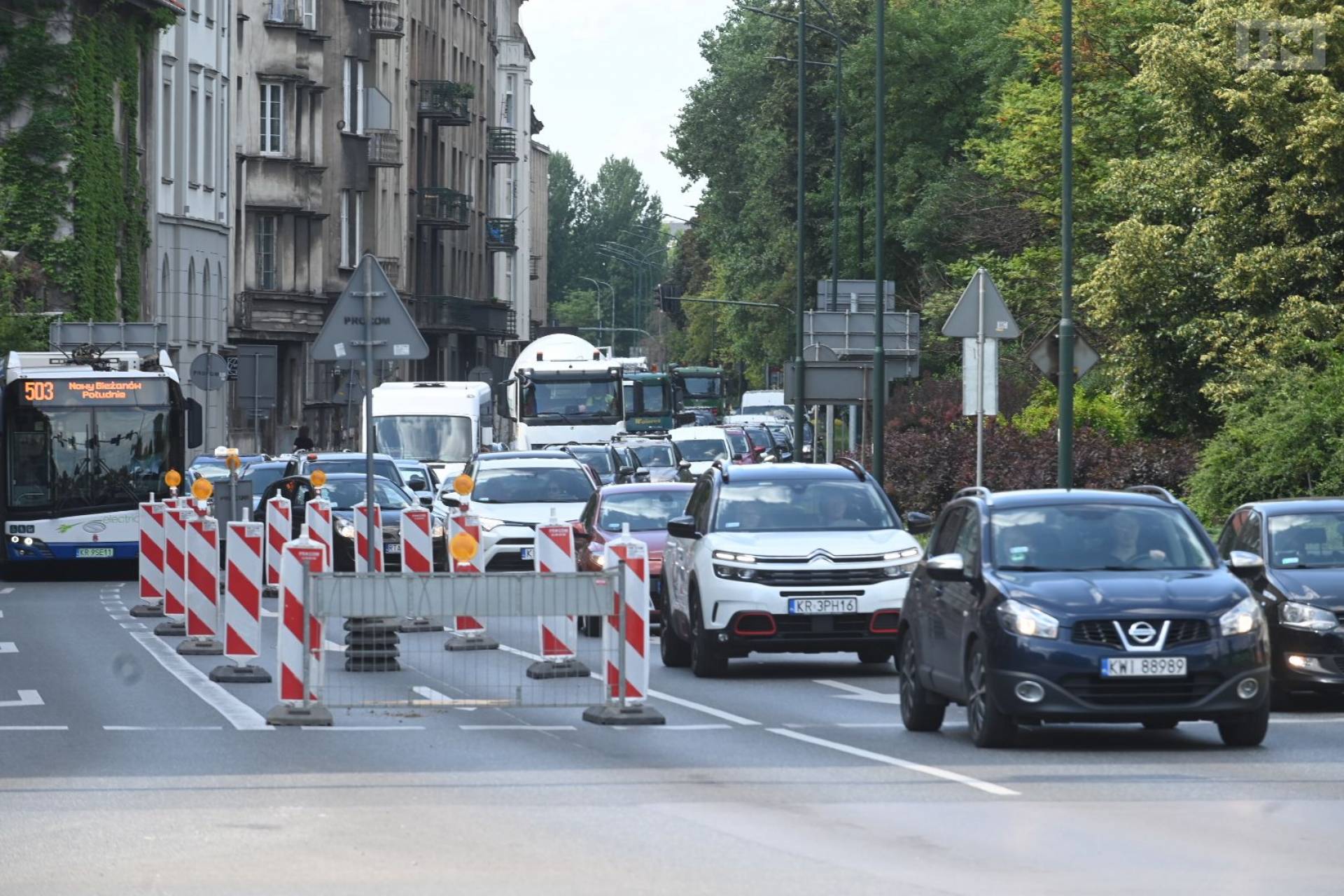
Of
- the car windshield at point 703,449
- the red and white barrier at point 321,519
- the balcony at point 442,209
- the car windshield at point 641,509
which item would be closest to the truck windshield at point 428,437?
the car windshield at point 703,449

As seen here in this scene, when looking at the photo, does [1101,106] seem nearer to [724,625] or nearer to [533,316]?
[724,625]

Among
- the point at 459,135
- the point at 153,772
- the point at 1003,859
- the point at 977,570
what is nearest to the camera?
the point at 1003,859

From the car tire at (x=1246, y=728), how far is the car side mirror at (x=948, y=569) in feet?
5.52

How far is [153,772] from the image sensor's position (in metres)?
13.6

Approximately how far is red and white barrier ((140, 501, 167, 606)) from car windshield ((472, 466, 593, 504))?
15.3 feet

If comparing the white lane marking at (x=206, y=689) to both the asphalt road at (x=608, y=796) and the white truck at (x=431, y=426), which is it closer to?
the asphalt road at (x=608, y=796)

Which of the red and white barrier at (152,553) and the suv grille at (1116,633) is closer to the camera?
the suv grille at (1116,633)

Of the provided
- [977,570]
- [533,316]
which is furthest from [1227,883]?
[533,316]

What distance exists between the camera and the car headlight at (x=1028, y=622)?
14336mm

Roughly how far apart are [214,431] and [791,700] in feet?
163

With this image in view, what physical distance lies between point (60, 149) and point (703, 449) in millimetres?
14562

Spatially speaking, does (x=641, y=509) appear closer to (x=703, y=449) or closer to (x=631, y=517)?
(x=631, y=517)

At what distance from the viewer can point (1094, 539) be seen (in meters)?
15.4

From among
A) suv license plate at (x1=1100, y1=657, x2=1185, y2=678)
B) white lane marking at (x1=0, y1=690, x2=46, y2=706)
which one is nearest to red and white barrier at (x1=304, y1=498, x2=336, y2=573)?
white lane marking at (x1=0, y1=690, x2=46, y2=706)
